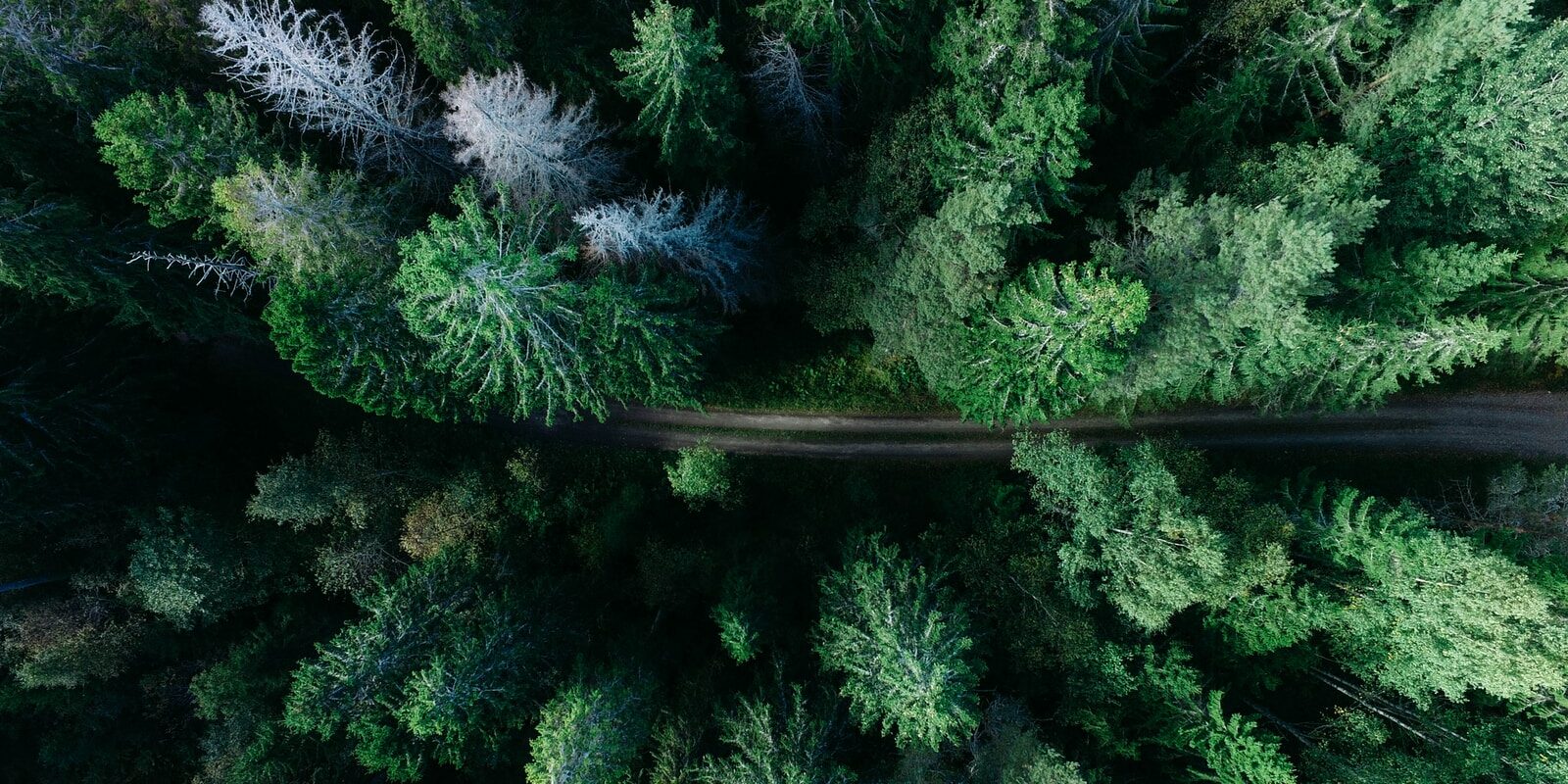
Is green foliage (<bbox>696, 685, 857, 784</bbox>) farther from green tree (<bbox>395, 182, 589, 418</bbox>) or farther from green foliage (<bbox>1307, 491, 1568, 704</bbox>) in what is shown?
green foliage (<bbox>1307, 491, 1568, 704</bbox>)

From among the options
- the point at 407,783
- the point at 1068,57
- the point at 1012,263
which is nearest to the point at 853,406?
the point at 1012,263

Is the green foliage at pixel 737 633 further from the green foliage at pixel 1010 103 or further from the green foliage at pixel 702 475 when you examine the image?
the green foliage at pixel 1010 103

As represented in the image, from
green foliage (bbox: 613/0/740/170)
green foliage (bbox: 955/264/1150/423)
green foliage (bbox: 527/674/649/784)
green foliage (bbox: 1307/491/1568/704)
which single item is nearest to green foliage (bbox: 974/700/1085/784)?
green foliage (bbox: 955/264/1150/423)

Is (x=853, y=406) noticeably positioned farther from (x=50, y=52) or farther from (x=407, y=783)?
(x=50, y=52)

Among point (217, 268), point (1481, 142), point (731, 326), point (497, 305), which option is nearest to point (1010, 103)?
point (731, 326)

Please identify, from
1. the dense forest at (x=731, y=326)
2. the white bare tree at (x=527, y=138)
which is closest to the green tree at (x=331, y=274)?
the dense forest at (x=731, y=326)

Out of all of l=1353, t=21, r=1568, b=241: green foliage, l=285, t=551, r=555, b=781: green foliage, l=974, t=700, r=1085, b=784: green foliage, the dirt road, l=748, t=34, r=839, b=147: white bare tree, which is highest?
l=748, t=34, r=839, b=147: white bare tree
